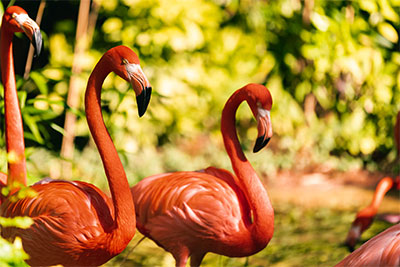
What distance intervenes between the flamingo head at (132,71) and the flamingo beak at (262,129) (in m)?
0.46

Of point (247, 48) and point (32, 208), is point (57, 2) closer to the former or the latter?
point (247, 48)

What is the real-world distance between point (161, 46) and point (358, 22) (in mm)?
1764

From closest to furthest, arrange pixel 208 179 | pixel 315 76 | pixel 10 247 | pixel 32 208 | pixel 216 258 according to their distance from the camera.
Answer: pixel 10 247 → pixel 32 208 → pixel 208 179 → pixel 216 258 → pixel 315 76

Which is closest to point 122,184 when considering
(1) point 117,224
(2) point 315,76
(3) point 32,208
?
(1) point 117,224

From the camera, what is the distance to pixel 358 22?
4.51 m

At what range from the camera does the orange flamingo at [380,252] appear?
1235 mm

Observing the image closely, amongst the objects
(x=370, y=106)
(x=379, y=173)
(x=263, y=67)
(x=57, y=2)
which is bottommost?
(x=379, y=173)

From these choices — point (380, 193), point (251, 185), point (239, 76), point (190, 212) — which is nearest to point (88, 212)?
point (190, 212)

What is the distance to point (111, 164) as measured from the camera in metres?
1.88

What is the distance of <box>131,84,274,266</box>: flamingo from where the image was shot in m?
2.00

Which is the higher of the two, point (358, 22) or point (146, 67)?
point (358, 22)

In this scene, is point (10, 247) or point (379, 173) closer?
point (10, 247)

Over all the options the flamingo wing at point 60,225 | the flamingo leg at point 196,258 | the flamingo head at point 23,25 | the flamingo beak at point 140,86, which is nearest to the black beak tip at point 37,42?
the flamingo head at point 23,25

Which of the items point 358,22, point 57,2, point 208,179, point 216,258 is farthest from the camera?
point 57,2
